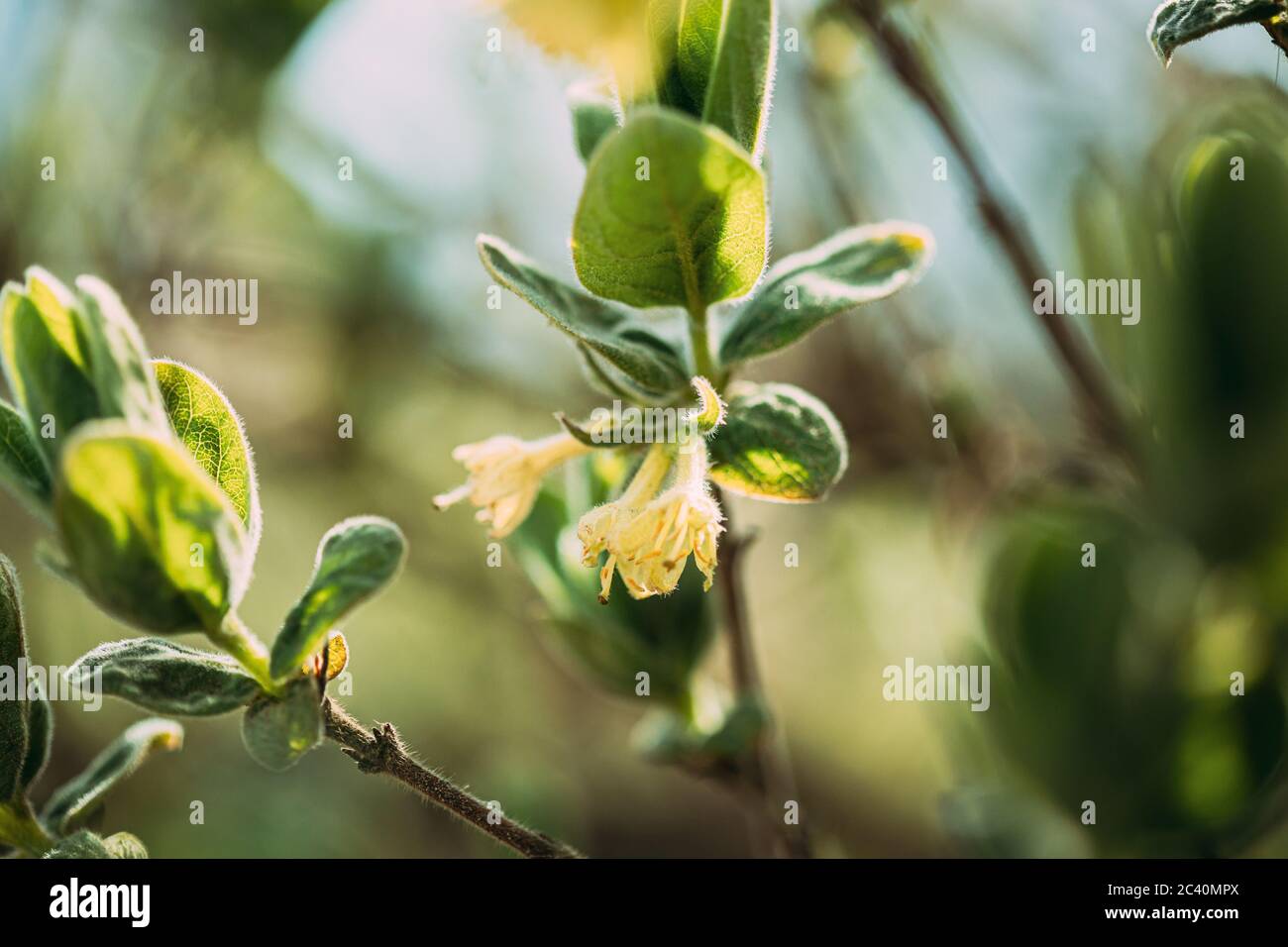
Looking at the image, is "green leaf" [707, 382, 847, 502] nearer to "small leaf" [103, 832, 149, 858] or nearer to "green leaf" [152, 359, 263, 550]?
"green leaf" [152, 359, 263, 550]

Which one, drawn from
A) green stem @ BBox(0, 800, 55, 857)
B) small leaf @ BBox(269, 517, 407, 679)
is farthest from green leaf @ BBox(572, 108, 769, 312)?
green stem @ BBox(0, 800, 55, 857)

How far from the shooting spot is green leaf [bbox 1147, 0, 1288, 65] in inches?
38.9

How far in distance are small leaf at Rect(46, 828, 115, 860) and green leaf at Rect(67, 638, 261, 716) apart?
184 mm

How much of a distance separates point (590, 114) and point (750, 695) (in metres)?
0.74

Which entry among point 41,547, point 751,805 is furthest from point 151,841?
point 41,547

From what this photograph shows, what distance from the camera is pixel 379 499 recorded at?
3.33 meters

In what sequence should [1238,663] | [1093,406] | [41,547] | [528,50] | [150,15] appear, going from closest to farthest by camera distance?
[41,547], [528,50], [1238,663], [1093,406], [150,15]

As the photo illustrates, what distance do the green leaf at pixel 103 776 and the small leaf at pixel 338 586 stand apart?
31 cm

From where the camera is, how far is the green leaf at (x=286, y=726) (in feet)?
3.16

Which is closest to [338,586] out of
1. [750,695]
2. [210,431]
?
[210,431]

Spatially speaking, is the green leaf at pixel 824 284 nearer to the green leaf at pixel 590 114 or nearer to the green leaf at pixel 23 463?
the green leaf at pixel 590 114

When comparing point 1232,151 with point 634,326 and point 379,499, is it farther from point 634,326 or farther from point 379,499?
point 379,499

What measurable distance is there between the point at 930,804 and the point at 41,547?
2641 millimetres

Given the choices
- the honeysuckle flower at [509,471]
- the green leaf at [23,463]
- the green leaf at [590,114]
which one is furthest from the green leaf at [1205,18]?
the green leaf at [23,463]
